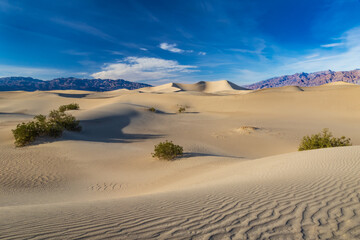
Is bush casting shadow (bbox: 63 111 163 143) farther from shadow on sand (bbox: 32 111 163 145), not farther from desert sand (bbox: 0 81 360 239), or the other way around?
desert sand (bbox: 0 81 360 239)

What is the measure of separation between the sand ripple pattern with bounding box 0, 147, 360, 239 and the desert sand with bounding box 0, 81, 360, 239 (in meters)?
0.01

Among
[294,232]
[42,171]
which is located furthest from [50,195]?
[294,232]

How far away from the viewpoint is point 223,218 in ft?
9.46

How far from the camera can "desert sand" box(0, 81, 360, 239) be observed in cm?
258

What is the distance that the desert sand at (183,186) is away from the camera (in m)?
2.58

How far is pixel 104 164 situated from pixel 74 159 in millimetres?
1532

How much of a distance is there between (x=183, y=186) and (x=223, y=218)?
3.93 meters

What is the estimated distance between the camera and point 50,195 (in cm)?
659

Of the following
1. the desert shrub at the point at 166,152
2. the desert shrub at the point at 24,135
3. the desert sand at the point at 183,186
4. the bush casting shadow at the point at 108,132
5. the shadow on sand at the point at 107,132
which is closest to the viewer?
the desert sand at the point at 183,186

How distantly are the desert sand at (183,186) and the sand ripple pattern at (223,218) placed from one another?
14 millimetres

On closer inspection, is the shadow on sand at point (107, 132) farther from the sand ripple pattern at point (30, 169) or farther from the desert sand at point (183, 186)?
the sand ripple pattern at point (30, 169)

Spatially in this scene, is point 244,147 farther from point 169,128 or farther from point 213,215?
point 213,215

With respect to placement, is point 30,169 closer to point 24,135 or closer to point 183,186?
point 24,135

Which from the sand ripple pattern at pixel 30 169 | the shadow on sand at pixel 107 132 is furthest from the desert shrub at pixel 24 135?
the shadow on sand at pixel 107 132
